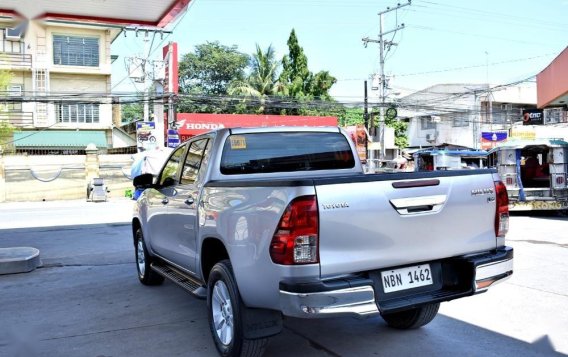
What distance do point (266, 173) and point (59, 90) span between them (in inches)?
1352

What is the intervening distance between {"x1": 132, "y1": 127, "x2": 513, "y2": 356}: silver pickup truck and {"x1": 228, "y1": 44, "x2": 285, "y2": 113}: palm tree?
3532 centimetres

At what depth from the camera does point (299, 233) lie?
3146 millimetres

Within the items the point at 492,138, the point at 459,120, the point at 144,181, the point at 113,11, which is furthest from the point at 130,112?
the point at 144,181

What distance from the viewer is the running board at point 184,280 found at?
14.5 ft

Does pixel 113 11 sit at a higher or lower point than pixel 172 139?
higher

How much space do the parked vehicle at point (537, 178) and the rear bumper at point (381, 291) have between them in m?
12.8

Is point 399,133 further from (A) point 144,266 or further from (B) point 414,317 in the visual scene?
(B) point 414,317

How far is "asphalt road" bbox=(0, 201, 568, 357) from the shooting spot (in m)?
4.23

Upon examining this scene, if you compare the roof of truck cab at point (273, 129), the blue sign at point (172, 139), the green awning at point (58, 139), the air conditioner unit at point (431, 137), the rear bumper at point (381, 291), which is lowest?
the rear bumper at point (381, 291)

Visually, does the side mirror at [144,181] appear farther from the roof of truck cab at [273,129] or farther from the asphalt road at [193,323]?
the roof of truck cab at [273,129]

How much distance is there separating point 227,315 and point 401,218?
4.96ft

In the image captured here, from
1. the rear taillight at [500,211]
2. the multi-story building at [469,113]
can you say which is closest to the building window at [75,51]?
the multi-story building at [469,113]

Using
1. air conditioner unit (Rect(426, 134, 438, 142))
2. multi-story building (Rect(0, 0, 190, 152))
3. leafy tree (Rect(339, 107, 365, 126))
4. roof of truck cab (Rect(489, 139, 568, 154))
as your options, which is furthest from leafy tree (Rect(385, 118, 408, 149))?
roof of truck cab (Rect(489, 139, 568, 154))

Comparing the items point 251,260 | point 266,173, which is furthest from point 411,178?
point 266,173
